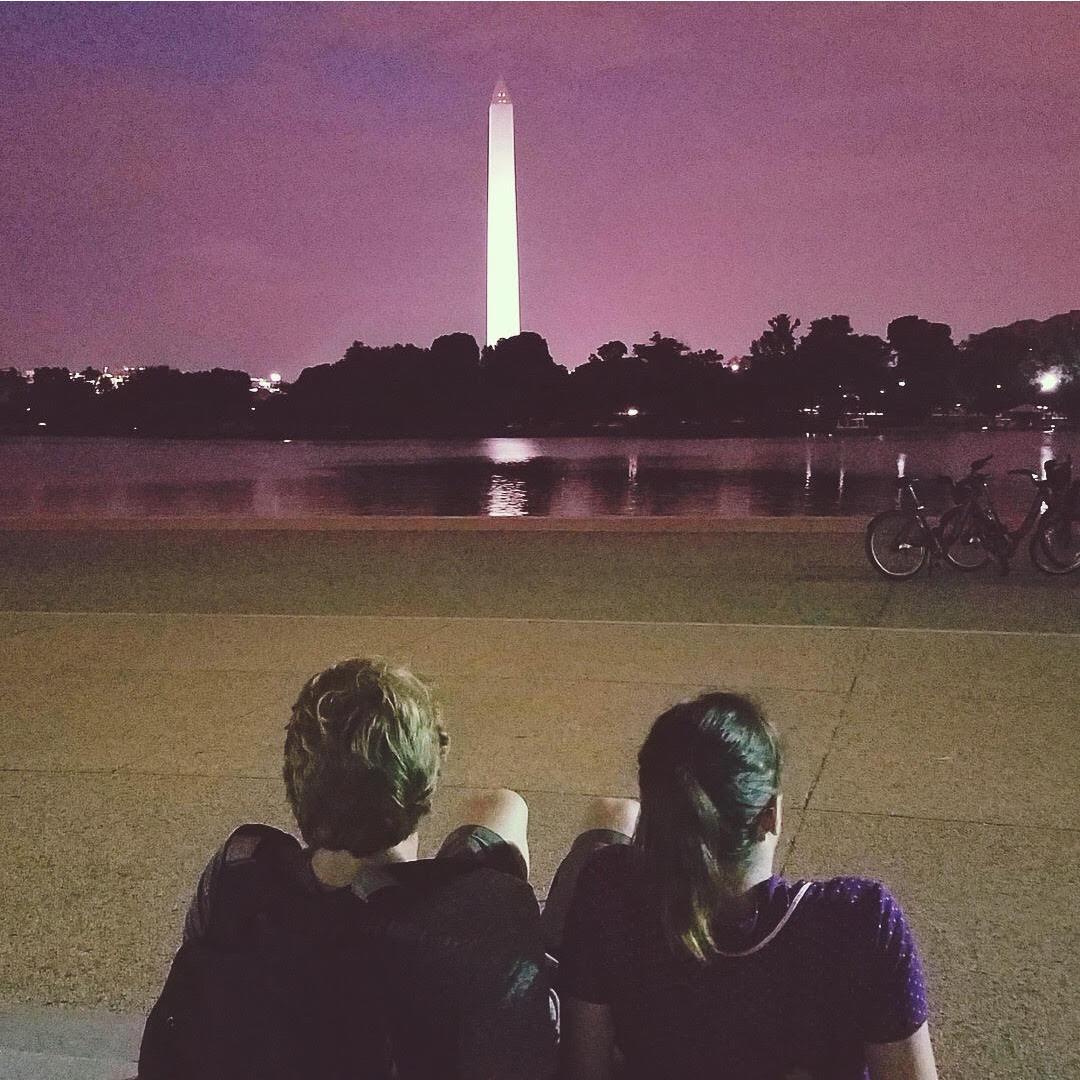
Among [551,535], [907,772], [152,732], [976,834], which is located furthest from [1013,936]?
[551,535]

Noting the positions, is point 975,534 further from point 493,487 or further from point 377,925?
point 493,487

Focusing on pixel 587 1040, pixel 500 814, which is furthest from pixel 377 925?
pixel 500 814

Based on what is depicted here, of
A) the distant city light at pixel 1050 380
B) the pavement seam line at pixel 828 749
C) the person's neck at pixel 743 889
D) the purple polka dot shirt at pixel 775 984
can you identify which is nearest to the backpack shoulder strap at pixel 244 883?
the purple polka dot shirt at pixel 775 984

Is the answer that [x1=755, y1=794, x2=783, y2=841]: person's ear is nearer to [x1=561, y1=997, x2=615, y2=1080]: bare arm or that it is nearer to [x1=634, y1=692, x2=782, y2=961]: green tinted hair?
[x1=634, y1=692, x2=782, y2=961]: green tinted hair

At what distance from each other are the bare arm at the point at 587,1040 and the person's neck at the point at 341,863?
37 cm

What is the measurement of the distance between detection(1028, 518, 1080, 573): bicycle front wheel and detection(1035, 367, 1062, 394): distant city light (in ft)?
385

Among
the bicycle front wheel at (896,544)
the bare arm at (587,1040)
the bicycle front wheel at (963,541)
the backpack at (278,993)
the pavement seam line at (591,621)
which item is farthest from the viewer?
the bicycle front wheel at (963,541)

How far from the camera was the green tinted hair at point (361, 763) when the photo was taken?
207 centimetres

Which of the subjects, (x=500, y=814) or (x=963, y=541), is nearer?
(x=500, y=814)

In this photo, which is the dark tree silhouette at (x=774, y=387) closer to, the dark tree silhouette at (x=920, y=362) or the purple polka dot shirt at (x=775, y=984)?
the dark tree silhouette at (x=920, y=362)

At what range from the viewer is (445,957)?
1922 millimetres

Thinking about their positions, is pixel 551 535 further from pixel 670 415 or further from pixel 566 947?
pixel 670 415

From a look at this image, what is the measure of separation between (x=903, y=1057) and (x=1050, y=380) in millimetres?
128354

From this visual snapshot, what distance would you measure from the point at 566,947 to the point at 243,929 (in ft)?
1.70
